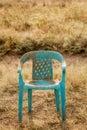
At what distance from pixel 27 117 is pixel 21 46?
129 inches

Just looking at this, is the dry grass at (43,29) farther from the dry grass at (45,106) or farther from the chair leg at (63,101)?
the chair leg at (63,101)

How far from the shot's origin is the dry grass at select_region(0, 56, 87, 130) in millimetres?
4820

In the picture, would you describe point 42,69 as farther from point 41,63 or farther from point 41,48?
point 41,48

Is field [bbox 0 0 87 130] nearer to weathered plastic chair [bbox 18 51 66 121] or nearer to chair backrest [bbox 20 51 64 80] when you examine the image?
weathered plastic chair [bbox 18 51 66 121]

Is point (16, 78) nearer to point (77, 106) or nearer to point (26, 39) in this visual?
point (77, 106)

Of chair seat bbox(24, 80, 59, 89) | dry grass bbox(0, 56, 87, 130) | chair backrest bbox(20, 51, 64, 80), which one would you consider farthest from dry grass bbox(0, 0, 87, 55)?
chair seat bbox(24, 80, 59, 89)

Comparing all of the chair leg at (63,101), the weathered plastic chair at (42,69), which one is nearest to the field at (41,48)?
the chair leg at (63,101)

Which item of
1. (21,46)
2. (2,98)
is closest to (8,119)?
(2,98)

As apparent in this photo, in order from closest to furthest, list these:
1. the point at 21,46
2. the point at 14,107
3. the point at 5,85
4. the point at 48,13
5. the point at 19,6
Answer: the point at 14,107 < the point at 5,85 < the point at 21,46 < the point at 48,13 < the point at 19,6

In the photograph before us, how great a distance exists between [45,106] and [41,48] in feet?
9.63

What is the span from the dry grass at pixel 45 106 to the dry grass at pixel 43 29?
4.25 feet

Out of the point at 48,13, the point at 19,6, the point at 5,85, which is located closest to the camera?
the point at 5,85

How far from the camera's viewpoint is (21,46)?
8.11m

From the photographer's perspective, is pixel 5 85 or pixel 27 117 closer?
pixel 27 117
